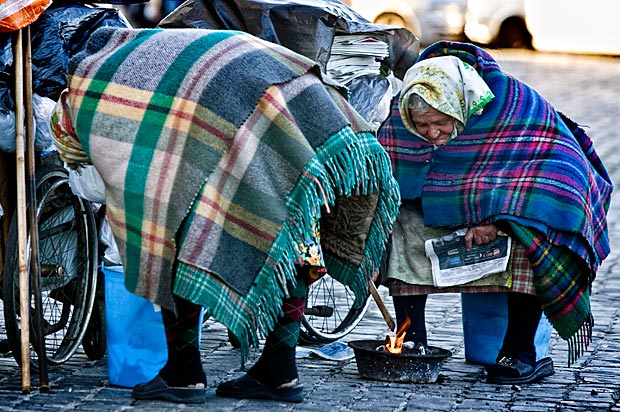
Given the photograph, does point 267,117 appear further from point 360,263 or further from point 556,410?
point 556,410

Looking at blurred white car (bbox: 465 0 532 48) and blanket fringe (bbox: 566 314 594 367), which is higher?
blurred white car (bbox: 465 0 532 48)

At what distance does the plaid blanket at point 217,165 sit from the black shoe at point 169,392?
522 mm

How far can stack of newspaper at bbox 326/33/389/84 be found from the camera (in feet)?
20.4

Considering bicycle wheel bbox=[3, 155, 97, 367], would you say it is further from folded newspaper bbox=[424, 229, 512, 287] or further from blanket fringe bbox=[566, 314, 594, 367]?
blanket fringe bbox=[566, 314, 594, 367]

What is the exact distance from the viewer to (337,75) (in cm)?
625

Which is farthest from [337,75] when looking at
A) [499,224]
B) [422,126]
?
[499,224]

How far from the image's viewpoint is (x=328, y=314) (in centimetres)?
647

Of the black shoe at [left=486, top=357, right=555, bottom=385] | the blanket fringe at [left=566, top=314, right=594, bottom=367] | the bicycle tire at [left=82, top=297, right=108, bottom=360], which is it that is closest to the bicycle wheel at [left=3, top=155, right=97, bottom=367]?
the bicycle tire at [left=82, top=297, right=108, bottom=360]

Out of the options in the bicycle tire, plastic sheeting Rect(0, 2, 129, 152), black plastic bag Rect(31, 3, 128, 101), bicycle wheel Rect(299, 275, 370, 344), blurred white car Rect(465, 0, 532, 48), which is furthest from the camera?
blurred white car Rect(465, 0, 532, 48)

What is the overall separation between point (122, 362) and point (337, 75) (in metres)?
1.86

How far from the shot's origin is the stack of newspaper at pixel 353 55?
6.21 m

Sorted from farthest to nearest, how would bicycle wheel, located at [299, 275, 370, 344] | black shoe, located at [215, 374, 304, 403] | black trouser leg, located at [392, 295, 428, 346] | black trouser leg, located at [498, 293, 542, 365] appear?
bicycle wheel, located at [299, 275, 370, 344], black trouser leg, located at [392, 295, 428, 346], black trouser leg, located at [498, 293, 542, 365], black shoe, located at [215, 374, 304, 403]

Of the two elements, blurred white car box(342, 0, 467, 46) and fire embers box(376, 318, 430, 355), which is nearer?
fire embers box(376, 318, 430, 355)

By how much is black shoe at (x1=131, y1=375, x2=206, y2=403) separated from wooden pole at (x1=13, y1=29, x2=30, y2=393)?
54cm
